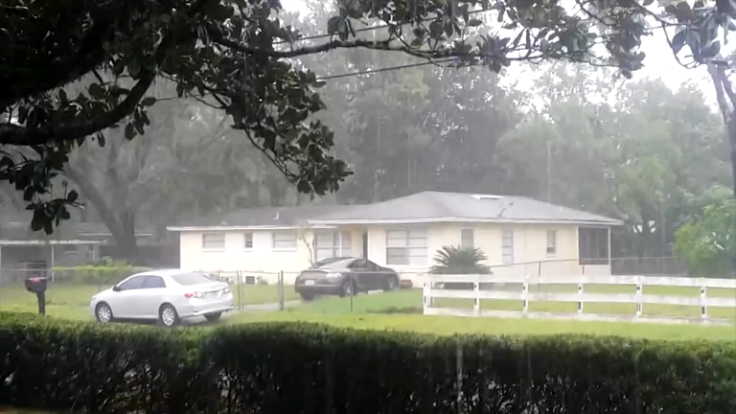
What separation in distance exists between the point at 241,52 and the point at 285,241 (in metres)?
2.51

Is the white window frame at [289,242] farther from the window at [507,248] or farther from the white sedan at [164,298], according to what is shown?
the window at [507,248]

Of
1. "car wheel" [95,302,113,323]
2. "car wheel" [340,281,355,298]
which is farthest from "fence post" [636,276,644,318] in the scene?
"car wheel" [95,302,113,323]

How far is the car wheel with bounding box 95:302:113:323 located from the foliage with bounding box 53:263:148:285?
12.0 inches

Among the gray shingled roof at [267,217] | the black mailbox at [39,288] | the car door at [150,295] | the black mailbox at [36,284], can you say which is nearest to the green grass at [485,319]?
the gray shingled roof at [267,217]

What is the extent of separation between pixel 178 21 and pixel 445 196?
3.15 meters

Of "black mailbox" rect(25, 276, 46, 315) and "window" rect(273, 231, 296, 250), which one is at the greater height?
"window" rect(273, 231, 296, 250)

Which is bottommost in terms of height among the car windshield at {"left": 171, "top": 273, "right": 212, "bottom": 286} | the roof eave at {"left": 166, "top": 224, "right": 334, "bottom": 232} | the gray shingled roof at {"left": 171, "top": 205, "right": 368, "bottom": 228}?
the car windshield at {"left": 171, "top": 273, "right": 212, "bottom": 286}

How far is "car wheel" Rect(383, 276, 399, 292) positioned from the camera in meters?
7.77

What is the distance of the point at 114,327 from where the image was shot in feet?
26.3

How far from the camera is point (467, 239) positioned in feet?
24.6

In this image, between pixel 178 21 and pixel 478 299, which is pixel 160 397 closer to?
pixel 478 299

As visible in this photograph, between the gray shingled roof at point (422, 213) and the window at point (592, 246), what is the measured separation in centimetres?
11

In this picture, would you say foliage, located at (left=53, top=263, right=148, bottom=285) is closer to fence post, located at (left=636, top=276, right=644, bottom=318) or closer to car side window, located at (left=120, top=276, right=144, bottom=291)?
car side window, located at (left=120, top=276, right=144, bottom=291)

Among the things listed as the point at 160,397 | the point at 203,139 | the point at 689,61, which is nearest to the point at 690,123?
the point at 689,61
